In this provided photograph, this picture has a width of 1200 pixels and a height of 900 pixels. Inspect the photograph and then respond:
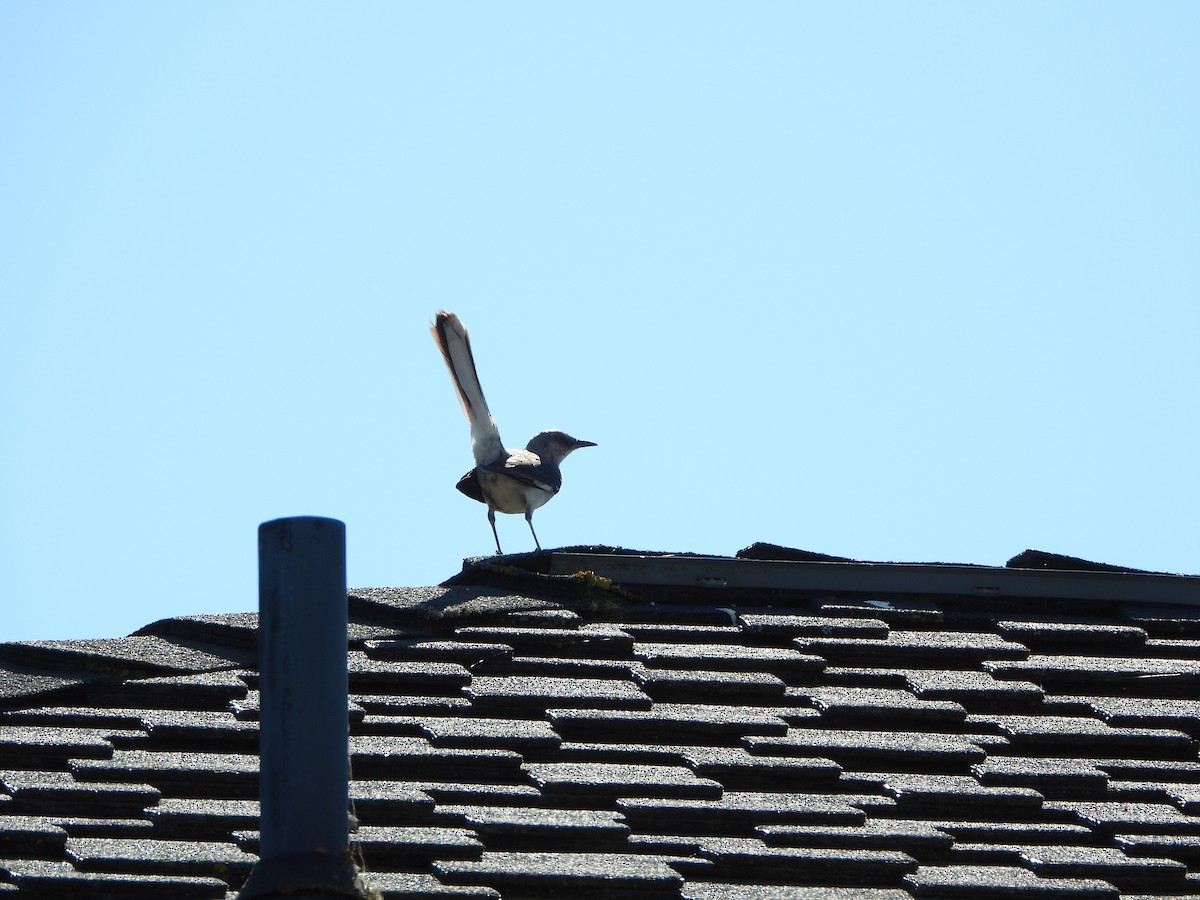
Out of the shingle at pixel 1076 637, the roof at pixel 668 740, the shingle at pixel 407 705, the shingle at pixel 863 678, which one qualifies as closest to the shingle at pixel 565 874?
the roof at pixel 668 740

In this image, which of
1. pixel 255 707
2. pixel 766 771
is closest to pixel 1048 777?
pixel 766 771

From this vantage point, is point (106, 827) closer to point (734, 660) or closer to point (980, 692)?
point (734, 660)

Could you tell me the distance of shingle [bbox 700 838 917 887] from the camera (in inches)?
123

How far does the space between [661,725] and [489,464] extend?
15.1ft

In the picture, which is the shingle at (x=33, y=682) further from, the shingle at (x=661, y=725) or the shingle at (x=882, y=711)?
the shingle at (x=882, y=711)

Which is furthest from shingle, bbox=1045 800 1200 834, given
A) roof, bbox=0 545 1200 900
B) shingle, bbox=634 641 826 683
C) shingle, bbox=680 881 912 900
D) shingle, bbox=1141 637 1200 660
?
shingle, bbox=1141 637 1200 660

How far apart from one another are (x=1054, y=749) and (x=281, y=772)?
7.38 feet

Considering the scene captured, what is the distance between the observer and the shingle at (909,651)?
4453mm

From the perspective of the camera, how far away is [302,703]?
2176mm

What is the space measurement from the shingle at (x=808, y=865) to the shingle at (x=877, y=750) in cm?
52

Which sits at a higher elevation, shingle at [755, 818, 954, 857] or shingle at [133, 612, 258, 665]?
shingle at [133, 612, 258, 665]

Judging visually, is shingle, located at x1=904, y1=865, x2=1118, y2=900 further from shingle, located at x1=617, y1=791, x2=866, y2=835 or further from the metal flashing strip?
the metal flashing strip

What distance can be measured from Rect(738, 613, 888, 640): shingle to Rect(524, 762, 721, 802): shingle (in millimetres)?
1045

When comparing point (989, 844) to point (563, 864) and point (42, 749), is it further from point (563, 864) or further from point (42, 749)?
point (42, 749)
